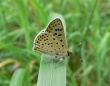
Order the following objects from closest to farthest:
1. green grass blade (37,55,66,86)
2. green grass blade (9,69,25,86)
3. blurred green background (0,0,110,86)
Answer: green grass blade (37,55,66,86) < green grass blade (9,69,25,86) < blurred green background (0,0,110,86)

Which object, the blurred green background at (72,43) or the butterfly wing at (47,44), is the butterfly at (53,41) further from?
the blurred green background at (72,43)

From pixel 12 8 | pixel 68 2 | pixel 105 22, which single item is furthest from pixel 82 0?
pixel 12 8

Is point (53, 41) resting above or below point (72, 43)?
below

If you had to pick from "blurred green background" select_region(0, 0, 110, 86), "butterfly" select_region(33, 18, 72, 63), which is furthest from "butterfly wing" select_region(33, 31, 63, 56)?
"blurred green background" select_region(0, 0, 110, 86)

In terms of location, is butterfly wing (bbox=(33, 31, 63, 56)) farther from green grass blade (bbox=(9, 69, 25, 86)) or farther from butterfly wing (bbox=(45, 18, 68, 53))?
green grass blade (bbox=(9, 69, 25, 86))

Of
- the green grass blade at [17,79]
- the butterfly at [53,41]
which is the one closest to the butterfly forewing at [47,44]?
the butterfly at [53,41]

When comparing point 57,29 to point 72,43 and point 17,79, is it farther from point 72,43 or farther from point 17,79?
point 72,43

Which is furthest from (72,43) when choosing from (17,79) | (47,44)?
(17,79)
